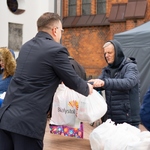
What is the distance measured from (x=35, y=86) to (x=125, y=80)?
4.51 feet

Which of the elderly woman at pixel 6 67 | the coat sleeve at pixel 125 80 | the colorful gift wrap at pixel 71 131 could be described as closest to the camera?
the coat sleeve at pixel 125 80

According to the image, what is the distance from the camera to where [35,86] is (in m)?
2.73

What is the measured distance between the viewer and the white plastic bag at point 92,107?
14.7 ft

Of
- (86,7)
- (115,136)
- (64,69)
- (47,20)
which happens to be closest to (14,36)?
(86,7)

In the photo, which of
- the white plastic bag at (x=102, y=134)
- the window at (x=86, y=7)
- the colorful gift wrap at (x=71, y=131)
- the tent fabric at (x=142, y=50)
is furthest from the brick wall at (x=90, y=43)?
the white plastic bag at (x=102, y=134)

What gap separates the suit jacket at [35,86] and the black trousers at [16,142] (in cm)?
6

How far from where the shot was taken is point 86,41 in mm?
18938

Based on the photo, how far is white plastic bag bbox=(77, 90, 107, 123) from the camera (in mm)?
4469

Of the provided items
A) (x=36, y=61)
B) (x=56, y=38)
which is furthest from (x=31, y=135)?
(x=56, y=38)

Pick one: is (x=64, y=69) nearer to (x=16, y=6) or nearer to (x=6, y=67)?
(x=6, y=67)

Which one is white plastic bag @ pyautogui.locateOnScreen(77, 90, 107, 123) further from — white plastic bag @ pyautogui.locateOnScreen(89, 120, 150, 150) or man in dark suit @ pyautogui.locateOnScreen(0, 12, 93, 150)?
man in dark suit @ pyautogui.locateOnScreen(0, 12, 93, 150)

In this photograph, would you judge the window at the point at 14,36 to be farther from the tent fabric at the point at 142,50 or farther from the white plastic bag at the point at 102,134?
the white plastic bag at the point at 102,134

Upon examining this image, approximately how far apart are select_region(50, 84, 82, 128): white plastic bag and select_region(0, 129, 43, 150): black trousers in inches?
83.1

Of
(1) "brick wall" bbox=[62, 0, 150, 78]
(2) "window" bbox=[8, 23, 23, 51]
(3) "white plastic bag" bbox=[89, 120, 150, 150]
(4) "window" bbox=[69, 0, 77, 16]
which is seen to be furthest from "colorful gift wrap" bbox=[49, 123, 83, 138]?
(4) "window" bbox=[69, 0, 77, 16]
